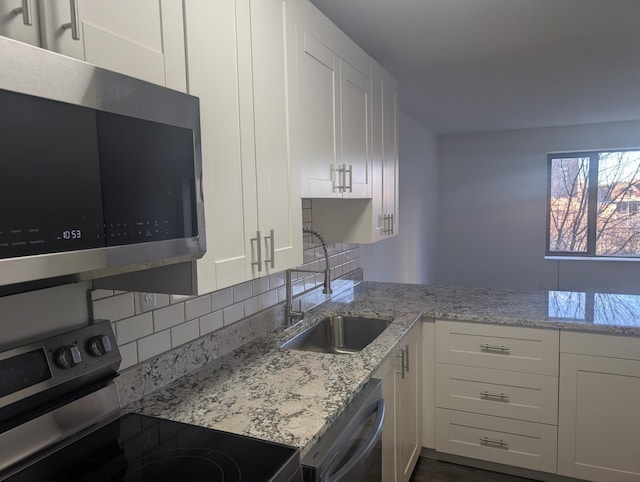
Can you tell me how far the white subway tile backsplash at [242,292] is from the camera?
1769 millimetres

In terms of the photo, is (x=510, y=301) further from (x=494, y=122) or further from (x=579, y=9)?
(x=494, y=122)

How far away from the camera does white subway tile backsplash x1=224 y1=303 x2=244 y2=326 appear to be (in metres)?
1.72

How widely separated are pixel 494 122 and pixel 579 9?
3246 mm

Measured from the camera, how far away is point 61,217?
2.32 ft

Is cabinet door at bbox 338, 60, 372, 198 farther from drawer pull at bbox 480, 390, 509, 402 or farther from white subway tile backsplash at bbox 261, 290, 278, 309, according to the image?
drawer pull at bbox 480, 390, 509, 402

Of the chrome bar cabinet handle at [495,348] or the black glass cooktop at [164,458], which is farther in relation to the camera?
the chrome bar cabinet handle at [495,348]

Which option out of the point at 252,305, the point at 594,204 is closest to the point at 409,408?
the point at 252,305

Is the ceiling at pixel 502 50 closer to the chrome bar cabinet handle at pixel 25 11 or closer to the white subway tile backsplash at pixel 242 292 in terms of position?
the white subway tile backsplash at pixel 242 292

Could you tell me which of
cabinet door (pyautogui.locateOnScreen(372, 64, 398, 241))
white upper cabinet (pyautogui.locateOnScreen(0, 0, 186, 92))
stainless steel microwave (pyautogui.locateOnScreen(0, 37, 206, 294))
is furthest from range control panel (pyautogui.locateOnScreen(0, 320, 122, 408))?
cabinet door (pyautogui.locateOnScreen(372, 64, 398, 241))

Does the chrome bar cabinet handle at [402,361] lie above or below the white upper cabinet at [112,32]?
below

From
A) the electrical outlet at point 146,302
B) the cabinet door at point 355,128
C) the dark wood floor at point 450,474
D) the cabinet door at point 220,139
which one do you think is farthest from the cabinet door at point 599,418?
the electrical outlet at point 146,302

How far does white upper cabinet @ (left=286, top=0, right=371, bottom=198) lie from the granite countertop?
63 cm

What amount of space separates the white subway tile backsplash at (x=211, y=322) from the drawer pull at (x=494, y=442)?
1.58 m

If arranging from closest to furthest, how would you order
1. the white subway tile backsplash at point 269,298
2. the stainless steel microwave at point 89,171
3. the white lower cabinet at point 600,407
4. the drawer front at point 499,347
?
the stainless steel microwave at point 89,171, the white subway tile backsplash at point 269,298, the white lower cabinet at point 600,407, the drawer front at point 499,347
